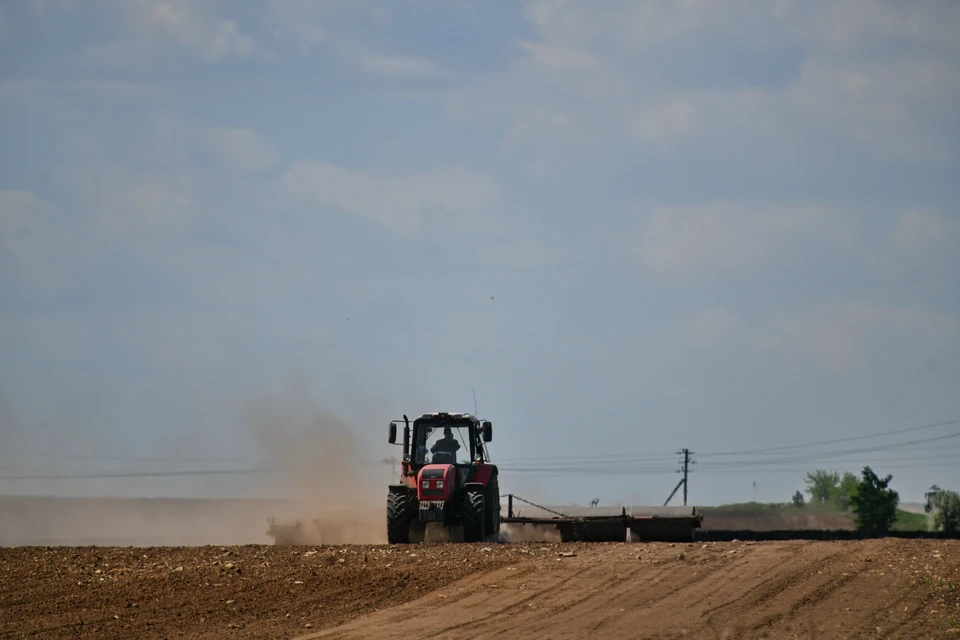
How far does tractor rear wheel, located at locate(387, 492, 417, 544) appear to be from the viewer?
28.1 meters

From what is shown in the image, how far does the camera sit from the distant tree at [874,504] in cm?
8469

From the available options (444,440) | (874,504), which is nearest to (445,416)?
(444,440)

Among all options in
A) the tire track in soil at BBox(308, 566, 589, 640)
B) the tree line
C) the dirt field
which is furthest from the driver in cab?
the tree line

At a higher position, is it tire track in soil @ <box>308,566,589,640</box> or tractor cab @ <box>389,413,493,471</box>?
tractor cab @ <box>389,413,493,471</box>

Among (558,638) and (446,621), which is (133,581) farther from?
(558,638)

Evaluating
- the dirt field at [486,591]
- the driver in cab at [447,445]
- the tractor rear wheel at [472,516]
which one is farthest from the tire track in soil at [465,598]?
the driver in cab at [447,445]

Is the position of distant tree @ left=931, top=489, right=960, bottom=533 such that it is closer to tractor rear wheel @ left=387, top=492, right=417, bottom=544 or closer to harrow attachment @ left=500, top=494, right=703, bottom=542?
harrow attachment @ left=500, top=494, right=703, bottom=542

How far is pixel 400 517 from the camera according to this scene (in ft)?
92.2

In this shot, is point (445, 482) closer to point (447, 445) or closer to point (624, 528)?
point (447, 445)

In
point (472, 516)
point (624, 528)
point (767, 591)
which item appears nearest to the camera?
point (767, 591)

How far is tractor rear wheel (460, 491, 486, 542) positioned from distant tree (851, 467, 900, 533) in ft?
206

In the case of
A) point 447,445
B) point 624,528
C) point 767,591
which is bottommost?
point 767,591

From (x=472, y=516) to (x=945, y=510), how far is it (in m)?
69.8

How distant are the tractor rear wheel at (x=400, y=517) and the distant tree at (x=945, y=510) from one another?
207ft
